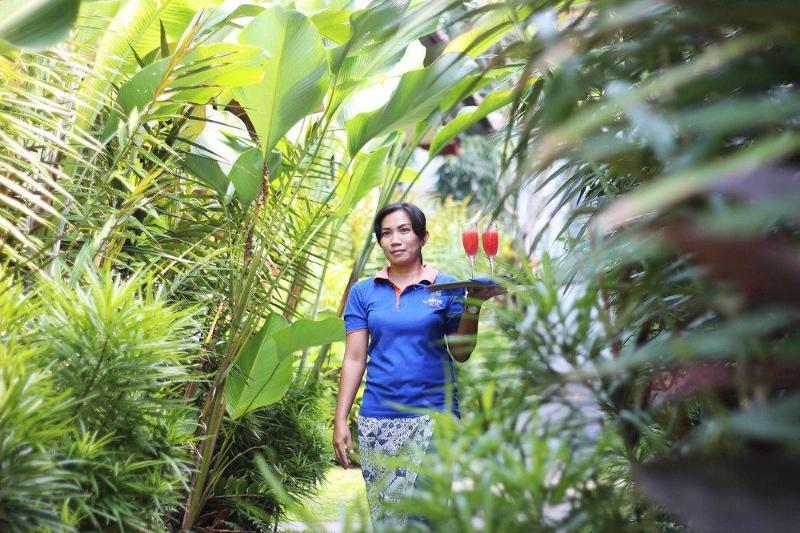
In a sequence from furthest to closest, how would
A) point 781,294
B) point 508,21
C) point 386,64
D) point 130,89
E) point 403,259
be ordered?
point 386,64
point 403,259
point 130,89
point 508,21
point 781,294

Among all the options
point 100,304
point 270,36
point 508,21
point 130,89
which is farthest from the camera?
point 270,36

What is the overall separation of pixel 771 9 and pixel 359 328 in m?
2.72

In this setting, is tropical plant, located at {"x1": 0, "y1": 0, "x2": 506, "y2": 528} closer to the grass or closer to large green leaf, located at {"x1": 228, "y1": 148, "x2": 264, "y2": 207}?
large green leaf, located at {"x1": 228, "y1": 148, "x2": 264, "y2": 207}

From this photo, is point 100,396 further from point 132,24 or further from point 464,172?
point 464,172

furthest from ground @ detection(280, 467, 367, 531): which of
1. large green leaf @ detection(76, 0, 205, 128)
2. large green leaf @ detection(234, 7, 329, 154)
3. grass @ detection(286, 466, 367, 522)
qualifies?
large green leaf @ detection(76, 0, 205, 128)

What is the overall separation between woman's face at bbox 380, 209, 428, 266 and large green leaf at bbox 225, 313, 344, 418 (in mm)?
384

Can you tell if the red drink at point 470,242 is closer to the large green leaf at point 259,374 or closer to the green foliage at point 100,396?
the large green leaf at point 259,374

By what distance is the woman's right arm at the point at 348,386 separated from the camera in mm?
3266

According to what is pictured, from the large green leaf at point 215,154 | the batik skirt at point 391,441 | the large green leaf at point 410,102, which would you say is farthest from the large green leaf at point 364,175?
the batik skirt at point 391,441

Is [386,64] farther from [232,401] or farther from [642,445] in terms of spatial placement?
[642,445]

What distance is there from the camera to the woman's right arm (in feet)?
10.7

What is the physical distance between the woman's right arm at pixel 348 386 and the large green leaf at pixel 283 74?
81 cm

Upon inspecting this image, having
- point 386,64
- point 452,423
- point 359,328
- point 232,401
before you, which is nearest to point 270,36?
point 386,64

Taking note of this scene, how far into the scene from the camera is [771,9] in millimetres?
760
